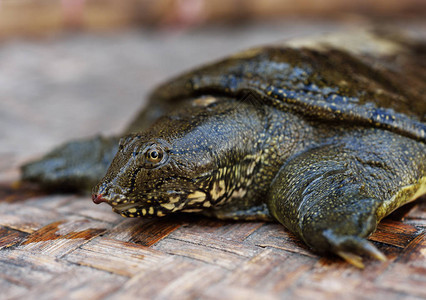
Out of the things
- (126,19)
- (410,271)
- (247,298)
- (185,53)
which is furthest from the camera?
(126,19)

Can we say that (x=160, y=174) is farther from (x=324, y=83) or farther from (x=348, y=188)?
(x=324, y=83)

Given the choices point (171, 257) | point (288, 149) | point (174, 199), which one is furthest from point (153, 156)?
point (288, 149)

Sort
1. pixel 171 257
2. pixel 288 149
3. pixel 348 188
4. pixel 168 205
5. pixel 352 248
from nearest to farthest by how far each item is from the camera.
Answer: pixel 352 248
pixel 171 257
pixel 348 188
pixel 168 205
pixel 288 149

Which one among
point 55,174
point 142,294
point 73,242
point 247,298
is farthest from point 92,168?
point 247,298

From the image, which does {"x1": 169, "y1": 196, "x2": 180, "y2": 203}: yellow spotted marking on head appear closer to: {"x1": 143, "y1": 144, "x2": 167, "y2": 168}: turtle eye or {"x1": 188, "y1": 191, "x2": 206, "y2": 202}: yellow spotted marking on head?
{"x1": 188, "y1": 191, "x2": 206, "y2": 202}: yellow spotted marking on head

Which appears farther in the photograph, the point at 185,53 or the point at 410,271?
the point at 185,53

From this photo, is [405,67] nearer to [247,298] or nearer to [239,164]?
[239,164]

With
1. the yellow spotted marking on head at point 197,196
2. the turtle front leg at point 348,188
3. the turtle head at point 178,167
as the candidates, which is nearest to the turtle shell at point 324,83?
the turtle front leg at point 348,188

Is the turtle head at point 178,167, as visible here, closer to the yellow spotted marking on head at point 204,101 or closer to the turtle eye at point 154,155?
the turtle eye at point 154,155
